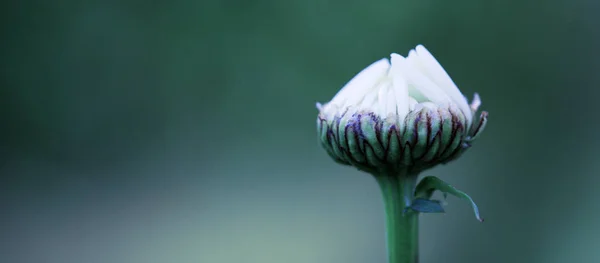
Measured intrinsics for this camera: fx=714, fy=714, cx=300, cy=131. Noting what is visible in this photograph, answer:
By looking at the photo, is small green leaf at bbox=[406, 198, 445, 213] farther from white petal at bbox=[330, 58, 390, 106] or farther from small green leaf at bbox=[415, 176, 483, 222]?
white petal at bbox=[330, 58, 390, 106]

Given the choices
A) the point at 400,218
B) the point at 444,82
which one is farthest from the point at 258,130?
the point at 444,82

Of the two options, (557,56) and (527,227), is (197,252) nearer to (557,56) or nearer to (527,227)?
(527,227)

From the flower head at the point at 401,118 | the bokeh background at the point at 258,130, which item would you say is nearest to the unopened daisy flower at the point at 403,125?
the flower head at the point at 401,118

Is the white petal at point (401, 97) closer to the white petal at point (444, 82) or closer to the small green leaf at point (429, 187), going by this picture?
the white petal at point (444, 82)

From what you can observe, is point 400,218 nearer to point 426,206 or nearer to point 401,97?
point 426,206

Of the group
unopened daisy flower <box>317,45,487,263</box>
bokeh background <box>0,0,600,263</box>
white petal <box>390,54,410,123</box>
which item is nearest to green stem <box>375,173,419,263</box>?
unopened daisy flower <box>317,45,487,263</box>
